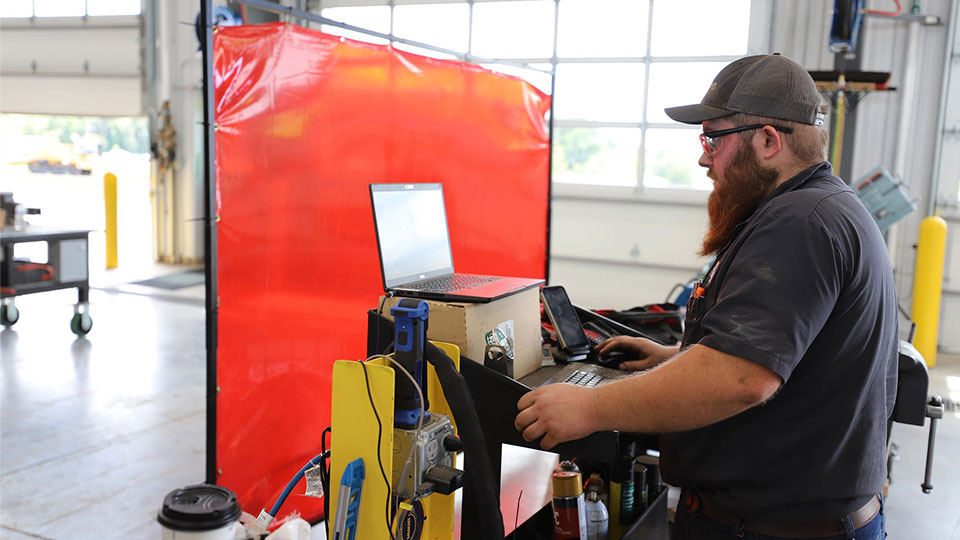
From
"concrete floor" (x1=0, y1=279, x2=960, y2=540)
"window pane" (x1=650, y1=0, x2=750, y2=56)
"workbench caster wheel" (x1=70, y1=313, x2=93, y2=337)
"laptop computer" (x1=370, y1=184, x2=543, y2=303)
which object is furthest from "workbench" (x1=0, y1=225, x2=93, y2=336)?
"window pane" (x1=650, y1=0, x2=750, y2=56)

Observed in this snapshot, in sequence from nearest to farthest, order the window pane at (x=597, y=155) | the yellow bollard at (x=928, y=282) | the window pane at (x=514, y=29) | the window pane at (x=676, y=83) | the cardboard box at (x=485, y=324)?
the cardboard box at (x=485, y=324), the yellow bollard at (x=928, y=282), the window pane at (x=676, y=83), the window pane at (x=597, y=155), the window pane at (x=514, y=29)

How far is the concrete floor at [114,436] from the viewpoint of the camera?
10.5 feet

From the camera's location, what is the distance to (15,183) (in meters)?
13.2

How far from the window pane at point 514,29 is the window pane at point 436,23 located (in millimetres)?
146

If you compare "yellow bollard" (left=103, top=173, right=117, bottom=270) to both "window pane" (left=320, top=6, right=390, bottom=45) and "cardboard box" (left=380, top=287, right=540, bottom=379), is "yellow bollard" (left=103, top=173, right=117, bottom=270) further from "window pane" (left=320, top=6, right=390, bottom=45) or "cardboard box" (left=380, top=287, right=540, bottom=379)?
"cardboard box" (left=380, top=287, right=540, bottom=379)

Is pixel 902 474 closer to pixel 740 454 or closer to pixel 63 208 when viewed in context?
pixel 740 454

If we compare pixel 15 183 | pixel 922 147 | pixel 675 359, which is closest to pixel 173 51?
pixel 15 183

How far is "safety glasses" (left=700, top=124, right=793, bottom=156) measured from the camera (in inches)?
56.6

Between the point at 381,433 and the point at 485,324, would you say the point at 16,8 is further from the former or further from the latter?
the point at 381,433

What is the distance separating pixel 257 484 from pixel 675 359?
2.03 m

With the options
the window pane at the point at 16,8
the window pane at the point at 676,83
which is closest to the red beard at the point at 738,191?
the window pane at the point at 676,83

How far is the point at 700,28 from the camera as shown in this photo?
7.18 meters

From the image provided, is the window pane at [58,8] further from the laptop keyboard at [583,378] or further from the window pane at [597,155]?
the laptop keyboard at [583,378]

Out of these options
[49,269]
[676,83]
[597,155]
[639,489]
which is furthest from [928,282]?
[49,269]
